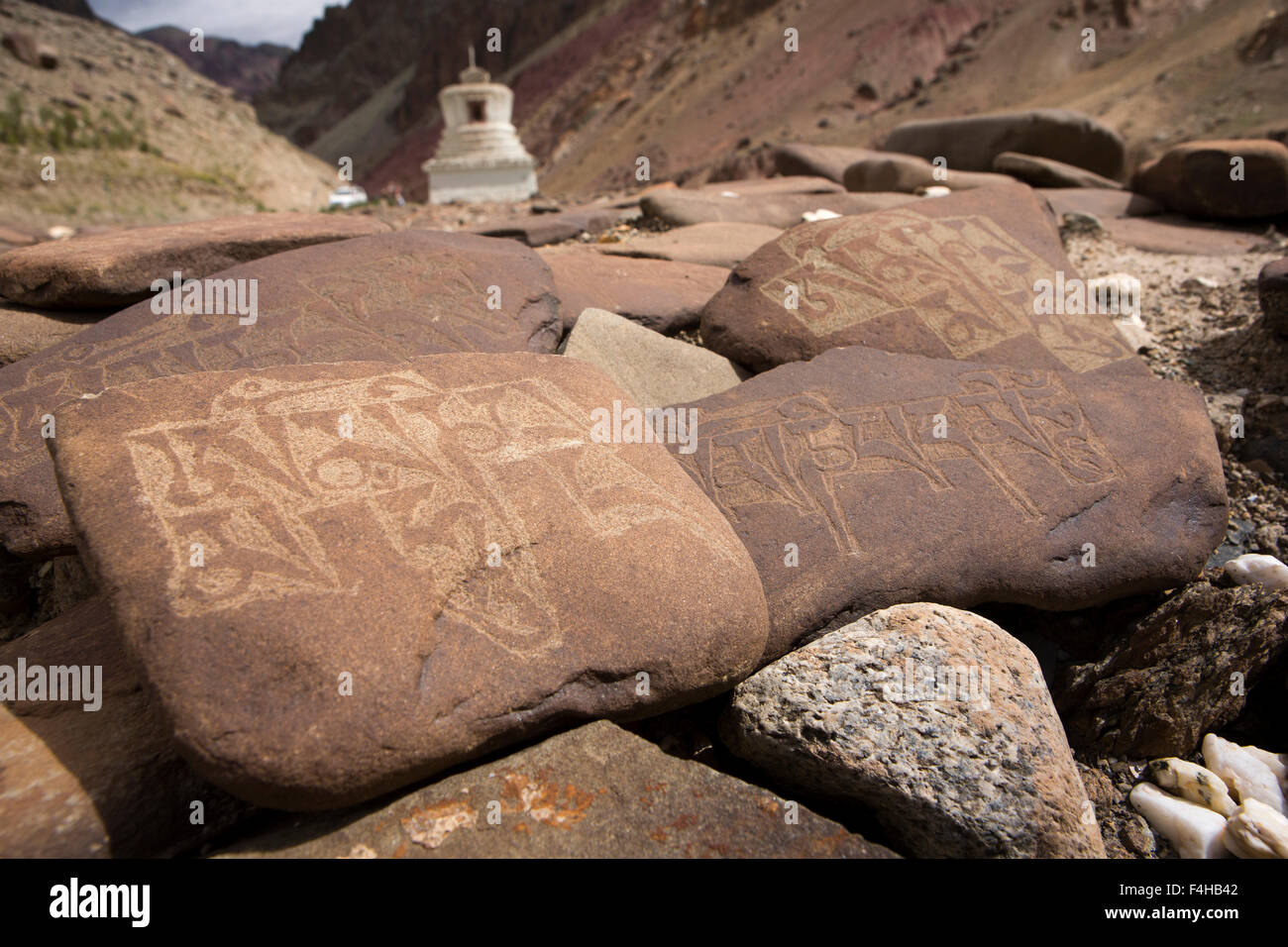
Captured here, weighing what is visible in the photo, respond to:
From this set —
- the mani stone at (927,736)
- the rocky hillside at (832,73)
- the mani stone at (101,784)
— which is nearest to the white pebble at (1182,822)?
the mani stone at (927,736)

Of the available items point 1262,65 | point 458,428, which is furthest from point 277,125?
point 458,428

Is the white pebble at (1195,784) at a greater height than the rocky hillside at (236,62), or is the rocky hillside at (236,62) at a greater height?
the rocky hillside at (236,62)

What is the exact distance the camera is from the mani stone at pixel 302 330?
7.63ft

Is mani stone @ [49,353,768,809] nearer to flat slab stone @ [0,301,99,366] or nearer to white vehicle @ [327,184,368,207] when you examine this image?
flat slab stone @ [0,301,99,366]

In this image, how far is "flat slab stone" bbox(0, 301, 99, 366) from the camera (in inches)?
119

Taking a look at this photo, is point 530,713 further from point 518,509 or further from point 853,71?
point 853,71

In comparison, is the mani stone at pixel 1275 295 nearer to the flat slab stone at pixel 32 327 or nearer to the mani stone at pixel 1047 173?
the mani stone at pixel 1047 173

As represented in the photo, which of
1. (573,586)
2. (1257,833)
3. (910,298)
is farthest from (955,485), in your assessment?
(910,298)

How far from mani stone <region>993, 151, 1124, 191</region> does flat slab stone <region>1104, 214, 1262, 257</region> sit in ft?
3.96

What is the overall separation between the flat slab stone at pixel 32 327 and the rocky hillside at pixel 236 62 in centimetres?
5821

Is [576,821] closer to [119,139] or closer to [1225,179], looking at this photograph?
[1225,179]

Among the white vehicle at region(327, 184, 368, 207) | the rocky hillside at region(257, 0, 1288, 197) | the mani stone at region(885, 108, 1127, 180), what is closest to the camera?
the mani stone at region(885, 108, 1127, 180)

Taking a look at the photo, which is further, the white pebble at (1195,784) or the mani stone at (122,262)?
the mani stone at (122,262)

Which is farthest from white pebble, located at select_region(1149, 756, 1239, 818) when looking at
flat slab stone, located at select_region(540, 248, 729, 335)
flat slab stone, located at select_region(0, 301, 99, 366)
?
flat slab stone, located at select_region(0, 301, 99, 366)
